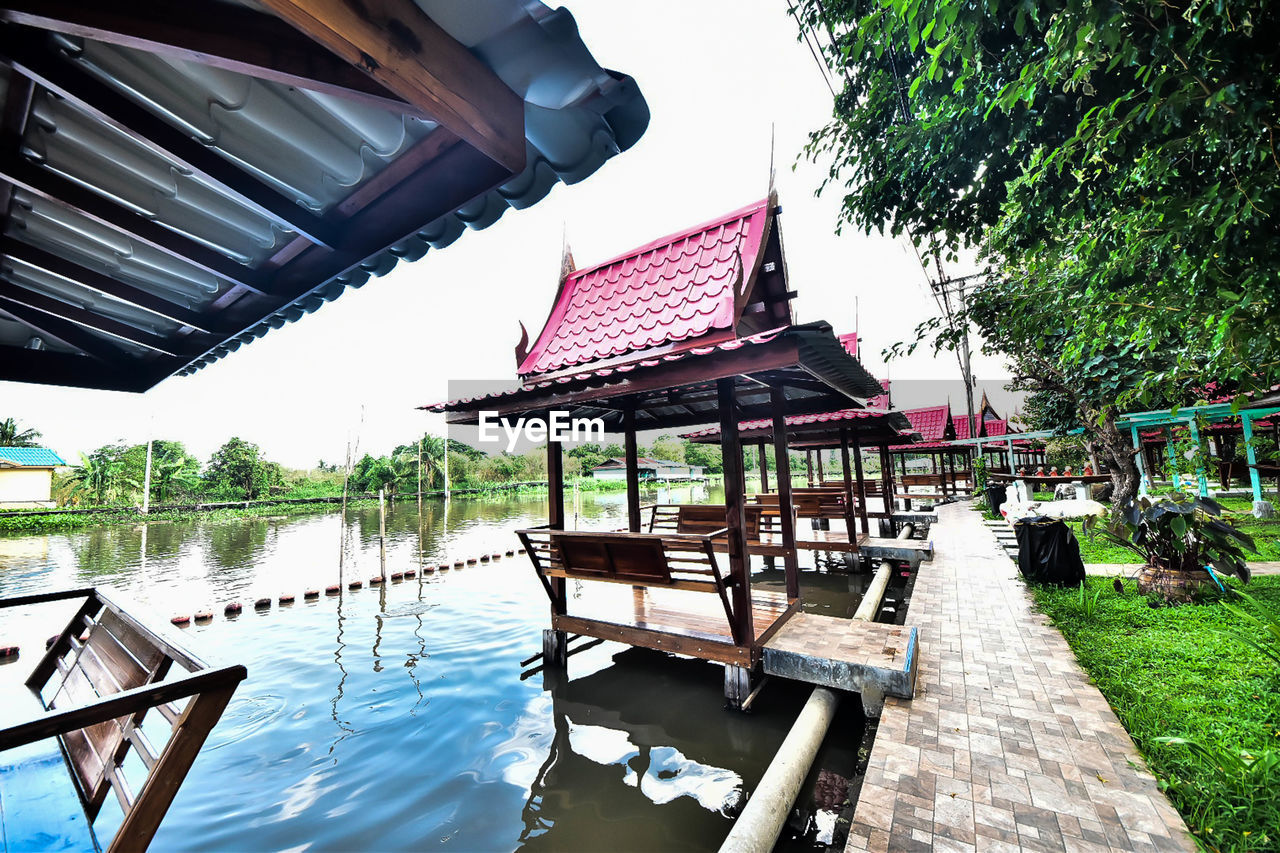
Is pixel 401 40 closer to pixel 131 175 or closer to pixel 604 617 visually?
pixel 131 175

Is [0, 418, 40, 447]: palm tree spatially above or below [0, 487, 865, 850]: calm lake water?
above

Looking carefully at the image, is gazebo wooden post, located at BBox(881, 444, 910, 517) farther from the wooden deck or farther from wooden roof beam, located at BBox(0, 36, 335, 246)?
wooden roof beam, located at BBox(0, 36, 335, 246)

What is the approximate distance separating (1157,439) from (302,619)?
92.2ft

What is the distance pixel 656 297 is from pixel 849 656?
12.2 feet

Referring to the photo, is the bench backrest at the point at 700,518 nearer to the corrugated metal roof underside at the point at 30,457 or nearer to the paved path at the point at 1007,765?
the paved path at the point at 1007,765

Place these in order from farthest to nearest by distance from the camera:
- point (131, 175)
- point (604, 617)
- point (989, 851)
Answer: point (604, 617)
point (989, 851)
point (131, 175)

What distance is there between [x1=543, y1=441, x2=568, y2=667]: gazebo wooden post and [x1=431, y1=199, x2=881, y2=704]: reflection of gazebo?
22mm

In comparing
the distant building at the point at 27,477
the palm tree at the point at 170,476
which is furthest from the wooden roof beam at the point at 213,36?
the palm tree at the point at 170,476

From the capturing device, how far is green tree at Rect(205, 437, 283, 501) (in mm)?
33750

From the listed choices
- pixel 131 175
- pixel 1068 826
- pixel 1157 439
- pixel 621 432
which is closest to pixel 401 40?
pixel 131 175

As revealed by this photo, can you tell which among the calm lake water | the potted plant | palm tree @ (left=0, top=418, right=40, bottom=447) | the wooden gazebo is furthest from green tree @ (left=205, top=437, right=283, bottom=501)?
the potted plant

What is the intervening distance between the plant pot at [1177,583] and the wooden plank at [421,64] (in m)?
7.45

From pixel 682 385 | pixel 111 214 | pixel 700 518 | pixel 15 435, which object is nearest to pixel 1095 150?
pixel 682 385

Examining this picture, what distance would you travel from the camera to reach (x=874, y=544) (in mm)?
9609
